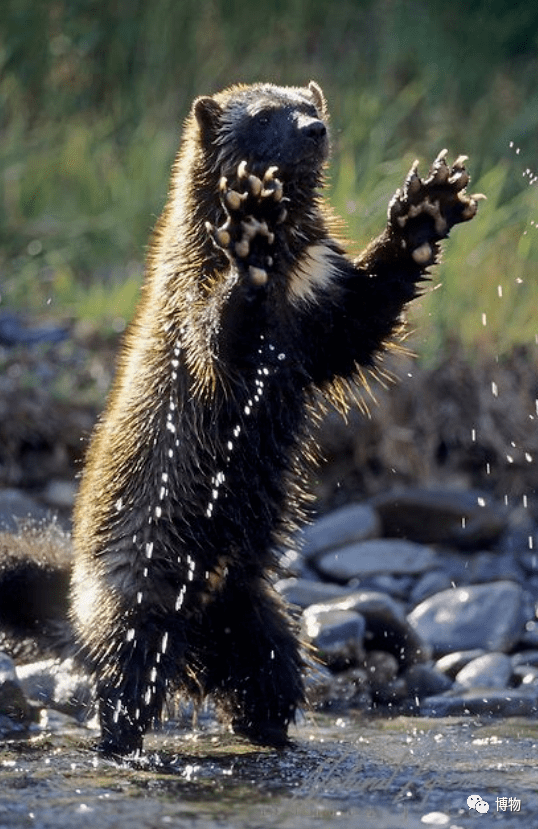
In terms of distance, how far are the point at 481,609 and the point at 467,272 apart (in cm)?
288

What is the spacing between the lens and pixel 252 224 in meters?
4.18

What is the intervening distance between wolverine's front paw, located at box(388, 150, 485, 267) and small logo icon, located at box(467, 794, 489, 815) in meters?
1.59

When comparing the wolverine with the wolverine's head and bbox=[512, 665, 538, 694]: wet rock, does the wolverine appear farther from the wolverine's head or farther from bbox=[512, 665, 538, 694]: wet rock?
bbox=[512, 665, 538, 694]: wet rock

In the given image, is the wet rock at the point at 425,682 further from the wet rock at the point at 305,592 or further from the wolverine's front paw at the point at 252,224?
the wolverine's front paw at the point at 252,224

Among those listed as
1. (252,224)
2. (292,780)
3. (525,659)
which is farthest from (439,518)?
(252,224)

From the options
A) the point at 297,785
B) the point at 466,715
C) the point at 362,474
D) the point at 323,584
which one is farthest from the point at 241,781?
the point at 362,474

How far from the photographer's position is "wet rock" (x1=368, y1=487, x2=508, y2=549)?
7340 mm

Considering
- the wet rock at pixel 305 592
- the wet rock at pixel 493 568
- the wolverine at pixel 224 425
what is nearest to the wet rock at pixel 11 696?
the wolverine at pixel 224 425

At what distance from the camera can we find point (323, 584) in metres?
6.73

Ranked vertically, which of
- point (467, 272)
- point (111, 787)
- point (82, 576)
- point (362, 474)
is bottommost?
point (111, 787)

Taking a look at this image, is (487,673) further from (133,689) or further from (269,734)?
(133,689)

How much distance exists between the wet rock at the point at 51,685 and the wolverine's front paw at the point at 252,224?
5.04 ft

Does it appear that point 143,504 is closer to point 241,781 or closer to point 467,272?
point 241,781

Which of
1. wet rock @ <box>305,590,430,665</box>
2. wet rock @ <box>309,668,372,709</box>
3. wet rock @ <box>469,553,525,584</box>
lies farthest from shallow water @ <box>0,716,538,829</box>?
wet rock @ <box>469,553,525,584</box>
